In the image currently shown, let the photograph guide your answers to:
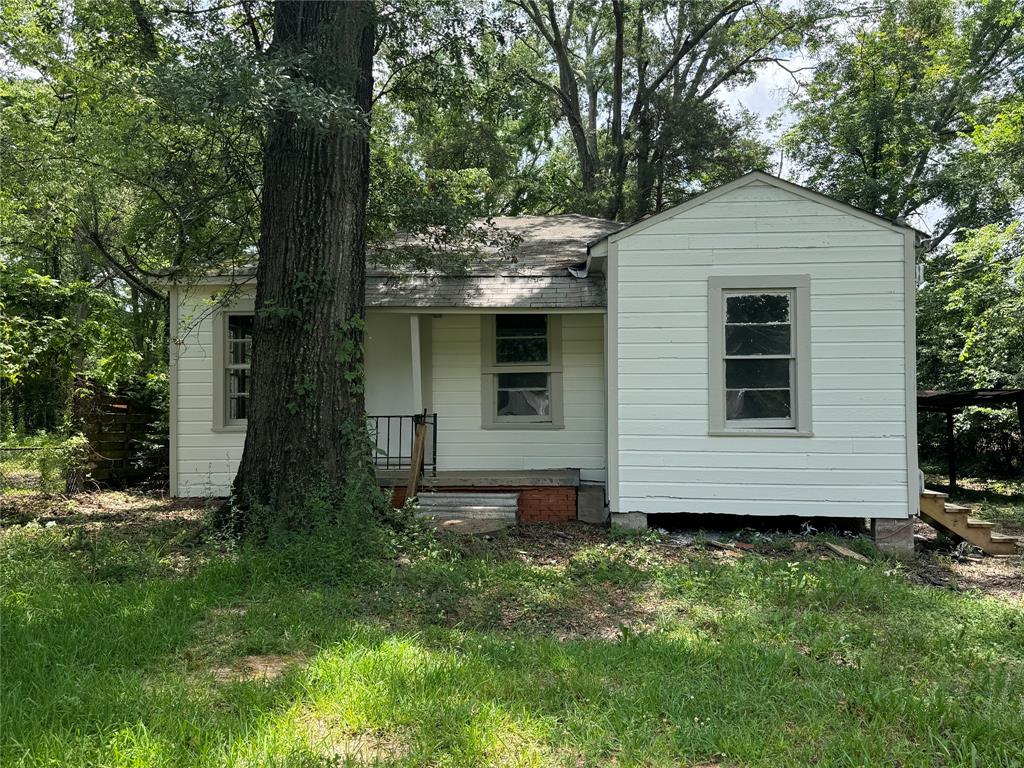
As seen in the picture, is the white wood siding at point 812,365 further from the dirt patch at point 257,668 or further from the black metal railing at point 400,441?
the dirt patch at point 257,668

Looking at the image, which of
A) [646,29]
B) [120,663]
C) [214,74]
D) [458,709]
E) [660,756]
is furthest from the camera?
[646,29]

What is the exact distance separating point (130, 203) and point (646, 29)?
55.8ft

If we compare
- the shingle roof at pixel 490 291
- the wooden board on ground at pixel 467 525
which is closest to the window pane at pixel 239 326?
the shingle roof at pixel 490 291

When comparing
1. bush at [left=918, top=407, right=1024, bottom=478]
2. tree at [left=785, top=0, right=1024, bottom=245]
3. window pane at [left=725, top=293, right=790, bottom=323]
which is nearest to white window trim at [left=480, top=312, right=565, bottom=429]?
window pane at [left=725, top=293, right=790, bottom=323]

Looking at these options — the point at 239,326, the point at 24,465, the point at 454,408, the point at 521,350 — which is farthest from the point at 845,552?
the point at 24,465

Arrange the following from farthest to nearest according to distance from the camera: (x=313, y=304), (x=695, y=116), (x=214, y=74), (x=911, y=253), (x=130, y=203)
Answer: (x=695, y=116), (x=130, y=203), (x=911, y=253), (x=313, y=304), (x=214, y=74)

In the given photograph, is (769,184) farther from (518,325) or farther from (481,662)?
(481,662)

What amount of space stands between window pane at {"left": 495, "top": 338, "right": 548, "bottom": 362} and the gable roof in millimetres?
2190

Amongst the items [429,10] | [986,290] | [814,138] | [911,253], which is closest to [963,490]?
[986,290]

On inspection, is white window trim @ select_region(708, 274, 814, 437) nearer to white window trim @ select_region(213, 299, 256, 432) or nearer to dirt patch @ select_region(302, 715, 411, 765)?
dirt patch @ select_region(302, 715, 411, 765)

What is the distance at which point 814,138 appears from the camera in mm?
18906

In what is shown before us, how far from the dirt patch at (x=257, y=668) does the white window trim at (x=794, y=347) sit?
511cm

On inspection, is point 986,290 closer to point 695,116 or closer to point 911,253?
point 911,253

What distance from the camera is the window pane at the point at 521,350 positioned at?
9.05 metres
